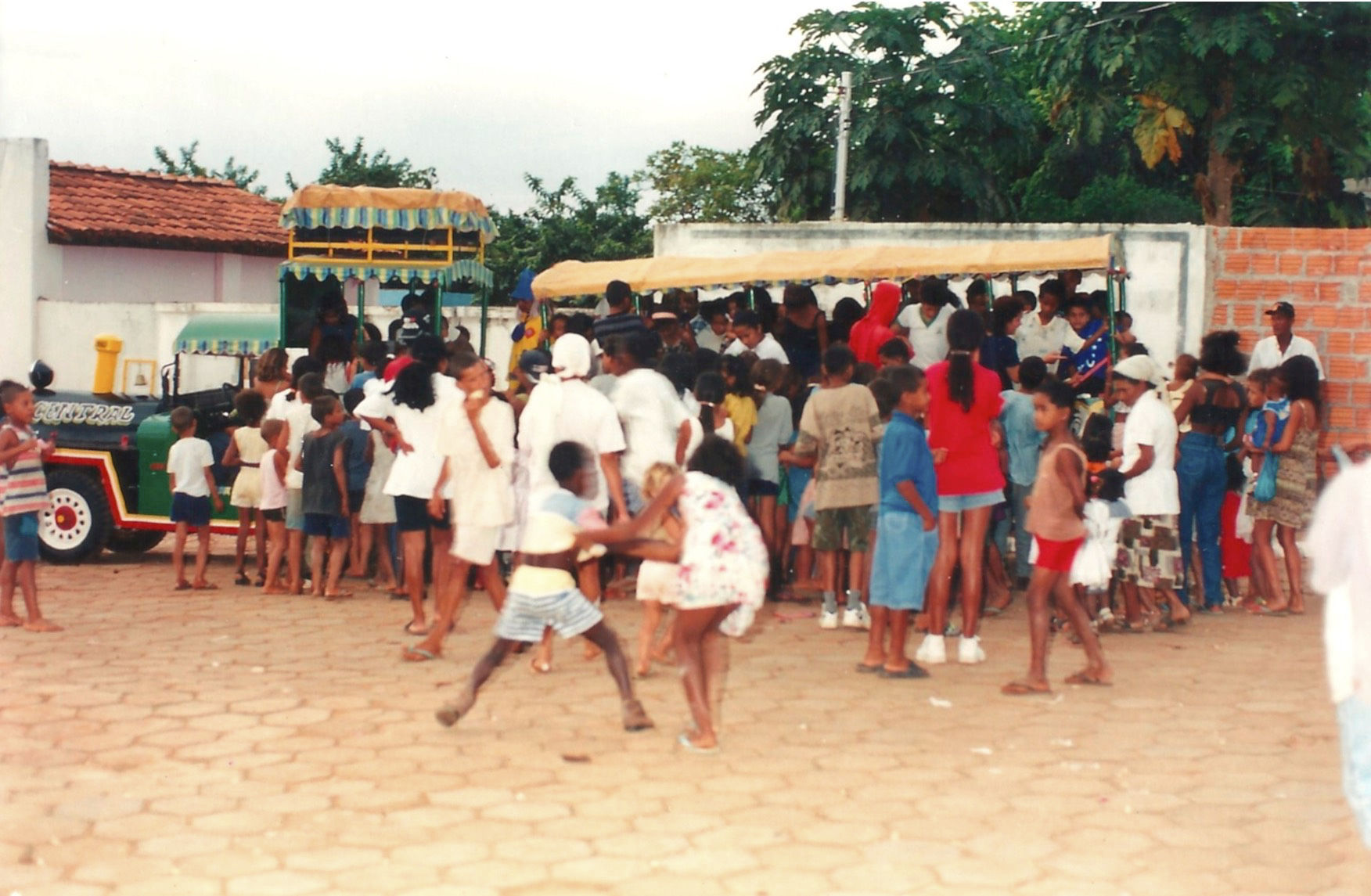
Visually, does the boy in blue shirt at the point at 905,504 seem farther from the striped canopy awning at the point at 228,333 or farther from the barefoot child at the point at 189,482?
the striped canopy awning at the point at 228,333

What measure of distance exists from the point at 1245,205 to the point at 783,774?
24.8 meters

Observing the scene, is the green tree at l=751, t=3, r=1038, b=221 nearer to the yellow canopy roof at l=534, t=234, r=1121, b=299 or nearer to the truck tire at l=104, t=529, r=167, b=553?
the yellow canopy roof at l=534, t=234, r=1121, b=299

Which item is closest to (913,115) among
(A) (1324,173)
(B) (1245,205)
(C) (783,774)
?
(A) (1324,173)

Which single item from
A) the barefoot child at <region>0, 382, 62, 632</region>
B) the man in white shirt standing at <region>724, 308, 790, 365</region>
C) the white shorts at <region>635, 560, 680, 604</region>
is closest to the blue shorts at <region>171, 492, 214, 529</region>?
the barefoot child at <region>0, 382, 62, 632</region>

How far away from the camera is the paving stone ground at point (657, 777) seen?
5.08m

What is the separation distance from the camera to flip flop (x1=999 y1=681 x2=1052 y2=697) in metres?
7.75

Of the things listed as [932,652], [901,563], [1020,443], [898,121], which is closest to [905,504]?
[901,563]

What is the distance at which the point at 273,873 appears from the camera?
503 centimetres

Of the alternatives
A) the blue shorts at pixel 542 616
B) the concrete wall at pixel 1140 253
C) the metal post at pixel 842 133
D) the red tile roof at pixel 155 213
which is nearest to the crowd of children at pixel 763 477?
the blue shorts at pixel 542 616

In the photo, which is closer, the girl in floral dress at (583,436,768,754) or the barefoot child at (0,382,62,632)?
the girl in floral dress at (583,436,768,754)

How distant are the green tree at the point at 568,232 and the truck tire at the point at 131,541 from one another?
52.0 ft

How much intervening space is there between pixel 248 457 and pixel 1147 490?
20.5ft

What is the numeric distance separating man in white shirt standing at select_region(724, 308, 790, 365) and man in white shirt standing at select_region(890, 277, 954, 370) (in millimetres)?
831

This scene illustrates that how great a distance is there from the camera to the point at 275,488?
435 inches
